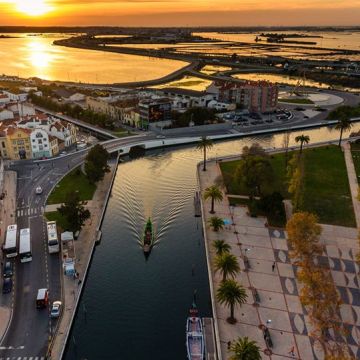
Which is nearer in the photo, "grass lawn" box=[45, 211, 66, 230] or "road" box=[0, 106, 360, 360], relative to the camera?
"road" box=[0, 106, 360, 360]

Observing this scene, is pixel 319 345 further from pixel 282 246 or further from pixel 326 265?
pixel 282 246

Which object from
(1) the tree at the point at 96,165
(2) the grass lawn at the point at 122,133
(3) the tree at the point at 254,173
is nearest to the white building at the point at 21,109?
(2) the grass lawn at the point at 122,133

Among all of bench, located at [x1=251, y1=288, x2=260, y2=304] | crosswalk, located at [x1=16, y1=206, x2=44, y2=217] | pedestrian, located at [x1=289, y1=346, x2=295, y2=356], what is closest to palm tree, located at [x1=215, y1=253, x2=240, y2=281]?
bench, located at [x1=251, y1=288, x2=260, y2=304]

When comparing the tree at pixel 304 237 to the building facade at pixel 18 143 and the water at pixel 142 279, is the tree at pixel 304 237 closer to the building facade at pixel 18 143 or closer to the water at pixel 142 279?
the water at pixel 142 279

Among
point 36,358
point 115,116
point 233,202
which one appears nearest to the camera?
point 36,358

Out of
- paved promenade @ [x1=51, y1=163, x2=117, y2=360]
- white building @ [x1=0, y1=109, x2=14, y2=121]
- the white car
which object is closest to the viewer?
paved promenade @ [x1=51, y1=163, x2=117, y2=360]

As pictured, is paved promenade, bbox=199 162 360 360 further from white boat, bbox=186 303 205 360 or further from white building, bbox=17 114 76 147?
white building, bbox=17 114 76 147

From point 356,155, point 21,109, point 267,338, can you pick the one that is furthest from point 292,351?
point 21,109

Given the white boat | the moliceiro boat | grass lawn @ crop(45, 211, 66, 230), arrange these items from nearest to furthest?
the white boat → the moliceiro boat → grass lawn @ crop(45, 211, 66, 230)

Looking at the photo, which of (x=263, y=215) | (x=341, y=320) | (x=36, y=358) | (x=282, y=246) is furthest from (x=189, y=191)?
(x=36, y=358)
